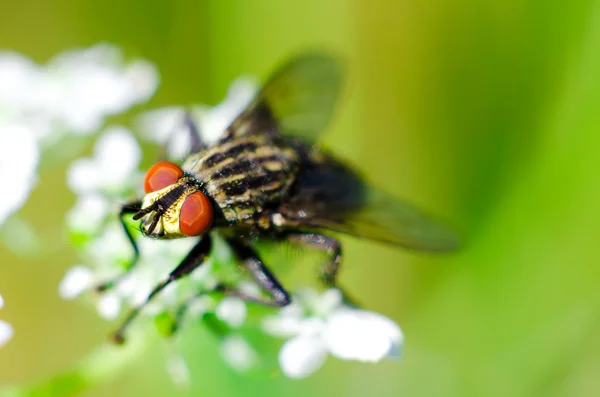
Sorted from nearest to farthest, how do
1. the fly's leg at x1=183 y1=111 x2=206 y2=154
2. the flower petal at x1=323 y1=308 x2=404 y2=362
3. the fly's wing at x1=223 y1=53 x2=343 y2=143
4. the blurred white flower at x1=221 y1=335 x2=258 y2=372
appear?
the flower petal at x1=323 y1=308 x2=404 y2=362, the blurred white flower at x1=221 y1=335 x2=258 y2=372, the fly's leg at x1=183 y1=111 x2=206 y2=154, the fly's wing at x1=223 y1=53 x2=343 y2=143

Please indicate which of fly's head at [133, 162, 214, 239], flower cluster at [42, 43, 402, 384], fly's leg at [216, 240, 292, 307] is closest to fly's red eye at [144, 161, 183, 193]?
fly's head at [133, 162, 214, 239]

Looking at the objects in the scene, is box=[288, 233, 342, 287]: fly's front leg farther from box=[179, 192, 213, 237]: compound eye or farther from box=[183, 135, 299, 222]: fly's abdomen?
box=[179, 192, 213, 237]: compound eye

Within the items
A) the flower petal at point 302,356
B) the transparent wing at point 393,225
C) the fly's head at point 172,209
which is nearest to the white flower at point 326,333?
the flower petal at point 302,356

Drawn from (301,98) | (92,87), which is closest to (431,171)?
(301,98)

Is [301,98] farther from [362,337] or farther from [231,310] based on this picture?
[362,337]

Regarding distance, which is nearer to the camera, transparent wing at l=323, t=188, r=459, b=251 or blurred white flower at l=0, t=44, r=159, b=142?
transparent wing at l=323, t=188, r=459, b=251

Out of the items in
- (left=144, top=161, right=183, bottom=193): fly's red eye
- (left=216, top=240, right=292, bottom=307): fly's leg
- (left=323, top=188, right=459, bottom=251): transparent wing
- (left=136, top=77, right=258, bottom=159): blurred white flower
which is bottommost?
(left=216, top=240, right=292, bottom=307): fly's leg
